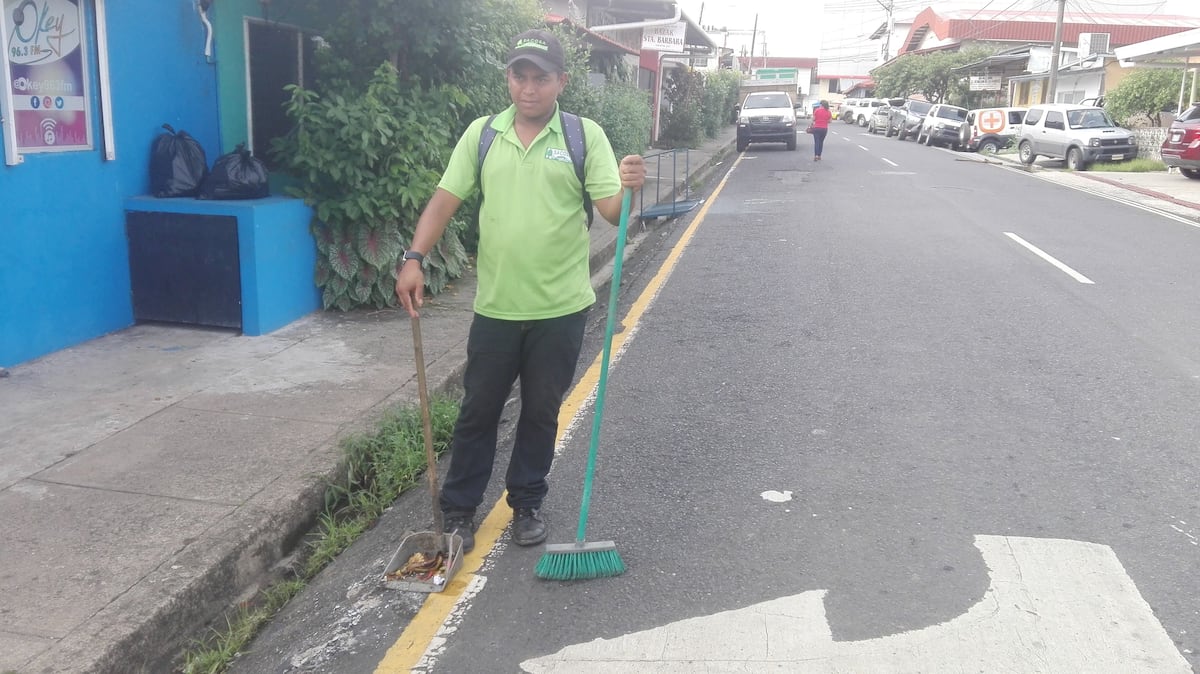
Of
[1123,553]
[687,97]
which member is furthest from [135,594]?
[687,97]

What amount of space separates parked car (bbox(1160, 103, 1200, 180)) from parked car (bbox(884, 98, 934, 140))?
16.7 metres

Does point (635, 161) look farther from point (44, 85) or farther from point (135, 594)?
point (44, 85)

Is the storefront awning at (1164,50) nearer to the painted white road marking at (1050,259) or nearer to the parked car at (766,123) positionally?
the parked car at (766,123)

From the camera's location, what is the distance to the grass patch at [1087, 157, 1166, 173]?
78.2 ft

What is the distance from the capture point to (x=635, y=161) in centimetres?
356

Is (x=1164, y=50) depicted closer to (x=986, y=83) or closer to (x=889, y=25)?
(x=986, y=83)

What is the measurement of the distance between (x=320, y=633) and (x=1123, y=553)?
3.07 metres

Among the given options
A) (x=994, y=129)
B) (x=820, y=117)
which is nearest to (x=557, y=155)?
(x=820, y=117)

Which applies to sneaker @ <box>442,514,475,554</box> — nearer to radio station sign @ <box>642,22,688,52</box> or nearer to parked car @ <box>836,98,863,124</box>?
radio station sign @ <box>642,22,688,52</box>

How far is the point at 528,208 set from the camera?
3.71 meters

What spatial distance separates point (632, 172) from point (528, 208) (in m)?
0.42

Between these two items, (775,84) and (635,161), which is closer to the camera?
(635,161)

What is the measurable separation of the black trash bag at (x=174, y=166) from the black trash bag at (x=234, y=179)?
88 millimetres

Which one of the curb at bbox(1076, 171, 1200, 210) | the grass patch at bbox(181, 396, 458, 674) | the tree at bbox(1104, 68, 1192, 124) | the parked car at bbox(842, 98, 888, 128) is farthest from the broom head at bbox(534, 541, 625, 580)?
the parked car at bbox(842, 98, 888, 128)
